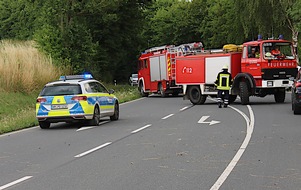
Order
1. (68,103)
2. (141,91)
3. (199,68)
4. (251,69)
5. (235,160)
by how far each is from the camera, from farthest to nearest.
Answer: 1. (141,91)
2. (199,68)
3. (251,69)
4. (68,103)
5. (235,160)

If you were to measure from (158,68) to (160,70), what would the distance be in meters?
0.37

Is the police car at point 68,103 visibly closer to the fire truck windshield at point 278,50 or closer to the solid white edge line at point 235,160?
the solid white edge line at point 235,160

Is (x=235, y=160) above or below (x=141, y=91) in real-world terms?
above

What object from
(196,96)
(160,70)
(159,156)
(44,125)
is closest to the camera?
(159,156)

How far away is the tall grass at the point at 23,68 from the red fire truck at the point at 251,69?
9.27m

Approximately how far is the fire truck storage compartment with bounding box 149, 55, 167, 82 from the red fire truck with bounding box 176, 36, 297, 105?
8.08 meters

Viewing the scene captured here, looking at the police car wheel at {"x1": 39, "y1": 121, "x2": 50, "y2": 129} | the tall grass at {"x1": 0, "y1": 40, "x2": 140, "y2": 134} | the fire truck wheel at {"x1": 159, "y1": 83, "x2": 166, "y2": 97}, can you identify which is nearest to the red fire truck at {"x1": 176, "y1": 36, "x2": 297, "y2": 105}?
the tall grass at {"x1": 0, "y1": 40, "x2": 140, "y2": 134}

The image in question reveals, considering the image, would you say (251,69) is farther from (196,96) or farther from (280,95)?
(196,96)

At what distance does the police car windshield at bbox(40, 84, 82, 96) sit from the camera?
1783 cm

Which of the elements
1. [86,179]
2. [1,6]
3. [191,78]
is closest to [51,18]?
[191,78]

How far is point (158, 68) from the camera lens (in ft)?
121

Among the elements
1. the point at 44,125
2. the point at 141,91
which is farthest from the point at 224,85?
the point at 141,91

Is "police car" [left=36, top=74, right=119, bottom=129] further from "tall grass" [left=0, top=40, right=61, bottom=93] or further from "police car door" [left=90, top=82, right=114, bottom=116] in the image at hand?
"tall grass" [left=0, top=40, right=61, bottom=93]

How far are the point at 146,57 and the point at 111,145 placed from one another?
26.4 m
